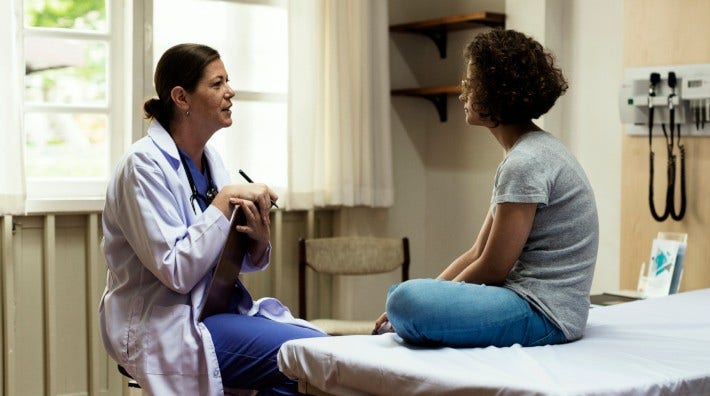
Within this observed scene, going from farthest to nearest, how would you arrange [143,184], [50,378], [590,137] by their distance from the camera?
[590,137] → [50,378] → [143,184]

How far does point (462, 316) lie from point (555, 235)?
29 cm

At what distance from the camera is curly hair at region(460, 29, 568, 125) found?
2186 mm

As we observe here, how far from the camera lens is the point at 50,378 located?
371 cm

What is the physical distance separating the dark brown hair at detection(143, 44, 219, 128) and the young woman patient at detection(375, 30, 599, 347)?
802mm

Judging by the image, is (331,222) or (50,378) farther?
(331,222)

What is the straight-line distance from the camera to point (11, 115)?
3.49 metres

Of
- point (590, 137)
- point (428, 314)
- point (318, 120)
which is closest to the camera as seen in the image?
point (428, 314)

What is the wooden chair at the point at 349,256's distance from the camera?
13.5ft

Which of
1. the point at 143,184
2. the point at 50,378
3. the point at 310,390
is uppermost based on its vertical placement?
the point at 143,184

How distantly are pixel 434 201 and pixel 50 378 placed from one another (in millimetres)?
1960

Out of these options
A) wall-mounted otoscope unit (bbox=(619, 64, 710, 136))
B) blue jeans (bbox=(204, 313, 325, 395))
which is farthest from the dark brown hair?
wall-mounted otoscope unit (bbox=(619, 64, 710, 136))

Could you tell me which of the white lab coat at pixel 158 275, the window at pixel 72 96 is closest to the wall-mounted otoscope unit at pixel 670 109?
the white lab coat at pixel 158 275

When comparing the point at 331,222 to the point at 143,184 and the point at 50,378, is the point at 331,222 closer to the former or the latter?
the point at 50,378

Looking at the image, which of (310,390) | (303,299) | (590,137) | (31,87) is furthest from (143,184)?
(590,137)
